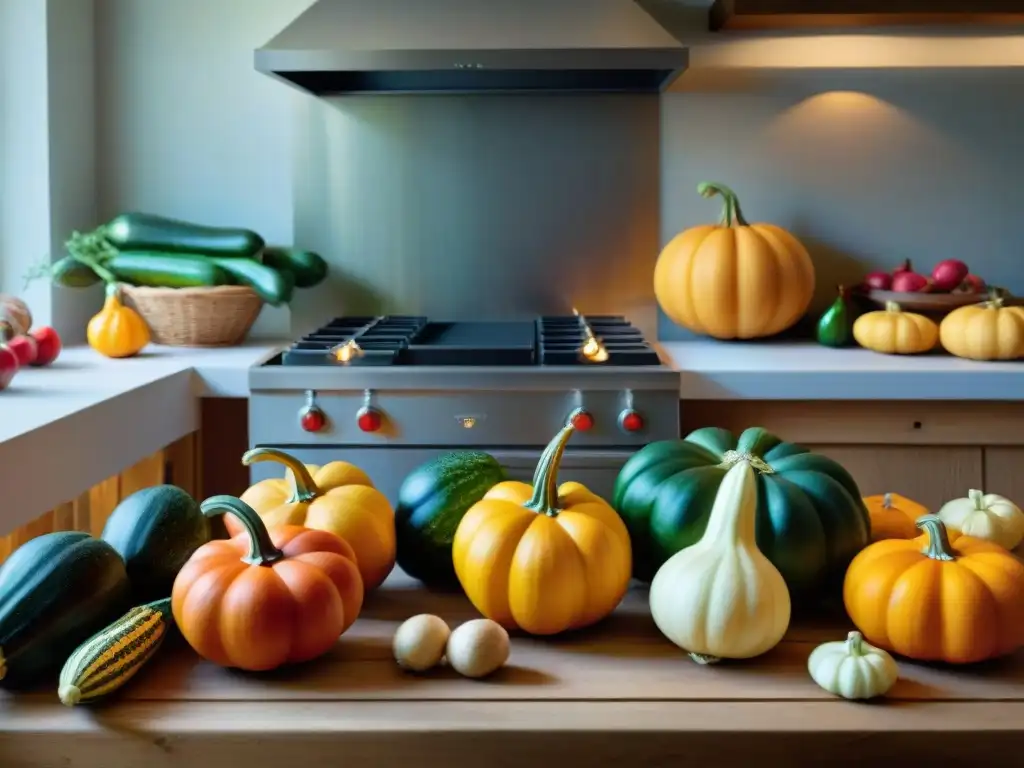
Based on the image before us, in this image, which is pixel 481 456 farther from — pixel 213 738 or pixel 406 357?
pixel 406 357

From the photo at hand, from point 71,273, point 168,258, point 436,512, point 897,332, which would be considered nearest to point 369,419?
point 168,258

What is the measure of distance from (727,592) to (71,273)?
2.32m

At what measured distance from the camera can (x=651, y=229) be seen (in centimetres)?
312

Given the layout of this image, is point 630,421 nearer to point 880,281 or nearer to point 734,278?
point 734,278

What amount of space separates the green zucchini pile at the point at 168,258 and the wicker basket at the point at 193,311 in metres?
0.05

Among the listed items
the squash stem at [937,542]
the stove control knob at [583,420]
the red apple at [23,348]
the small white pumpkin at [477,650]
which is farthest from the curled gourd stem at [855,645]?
the red apple at [23,348]

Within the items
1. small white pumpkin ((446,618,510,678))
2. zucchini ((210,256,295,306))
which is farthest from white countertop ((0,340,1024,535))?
small white pumpkin ((446,618,510,678))

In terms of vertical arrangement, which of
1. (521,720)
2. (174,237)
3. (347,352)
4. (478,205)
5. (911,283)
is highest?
(478,205)

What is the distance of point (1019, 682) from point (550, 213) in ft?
7.81

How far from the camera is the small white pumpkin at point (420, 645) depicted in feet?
2.89

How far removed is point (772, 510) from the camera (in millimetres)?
1015

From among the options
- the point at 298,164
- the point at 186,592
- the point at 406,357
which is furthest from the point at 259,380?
the point at 186,592

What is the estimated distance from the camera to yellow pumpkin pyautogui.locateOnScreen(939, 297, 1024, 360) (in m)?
2.49

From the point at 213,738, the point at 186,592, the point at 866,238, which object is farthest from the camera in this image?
the point at 866,238
